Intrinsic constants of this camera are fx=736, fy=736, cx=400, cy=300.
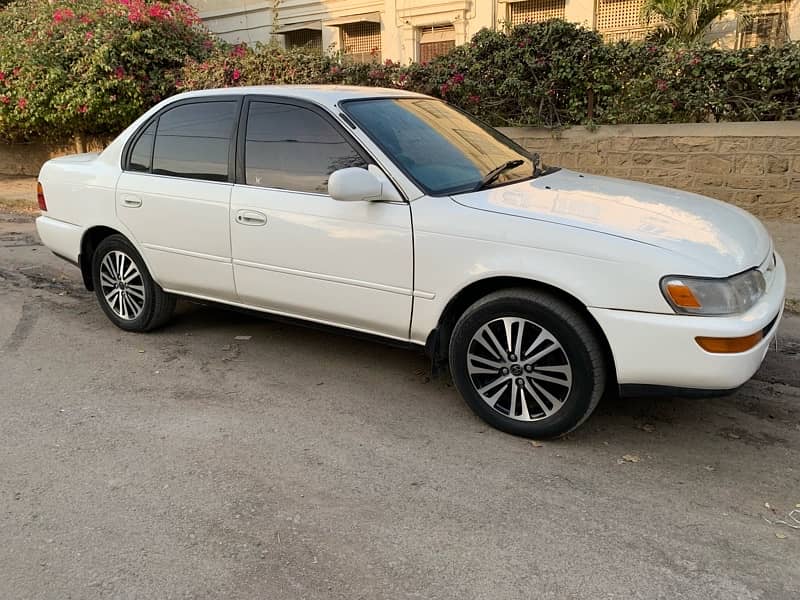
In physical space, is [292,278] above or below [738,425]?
above

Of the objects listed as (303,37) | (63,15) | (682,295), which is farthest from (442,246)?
(303,37)

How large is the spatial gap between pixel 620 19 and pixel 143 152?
11660 mm

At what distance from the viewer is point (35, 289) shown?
6797 millimetres

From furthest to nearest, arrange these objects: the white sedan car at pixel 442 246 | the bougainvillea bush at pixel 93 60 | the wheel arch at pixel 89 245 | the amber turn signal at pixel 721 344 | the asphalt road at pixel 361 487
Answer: the bougainvillea bush at pixel 93 60, the wheel arch at pixel 89 245, the white sedan car at pixel 442 246, the amber turn signal at pixel 721 344, the asphalt road at pixel 361 487

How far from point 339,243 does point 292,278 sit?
429mm

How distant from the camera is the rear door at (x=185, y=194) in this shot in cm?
463

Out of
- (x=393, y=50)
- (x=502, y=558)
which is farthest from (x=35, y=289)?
(x=393, y=50)

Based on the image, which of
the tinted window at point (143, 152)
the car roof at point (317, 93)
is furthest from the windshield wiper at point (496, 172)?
the tinted window at point (143, 152)

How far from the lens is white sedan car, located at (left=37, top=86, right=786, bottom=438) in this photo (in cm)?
333

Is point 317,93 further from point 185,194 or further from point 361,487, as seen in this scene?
point 361,487

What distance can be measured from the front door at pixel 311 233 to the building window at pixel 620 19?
424 inches

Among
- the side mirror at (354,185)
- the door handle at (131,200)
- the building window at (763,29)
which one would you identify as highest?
the building window at (763,29)

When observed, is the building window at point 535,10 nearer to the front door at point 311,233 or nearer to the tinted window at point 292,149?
the tinted window at point 292,149

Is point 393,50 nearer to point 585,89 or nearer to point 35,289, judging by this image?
point 585,89
